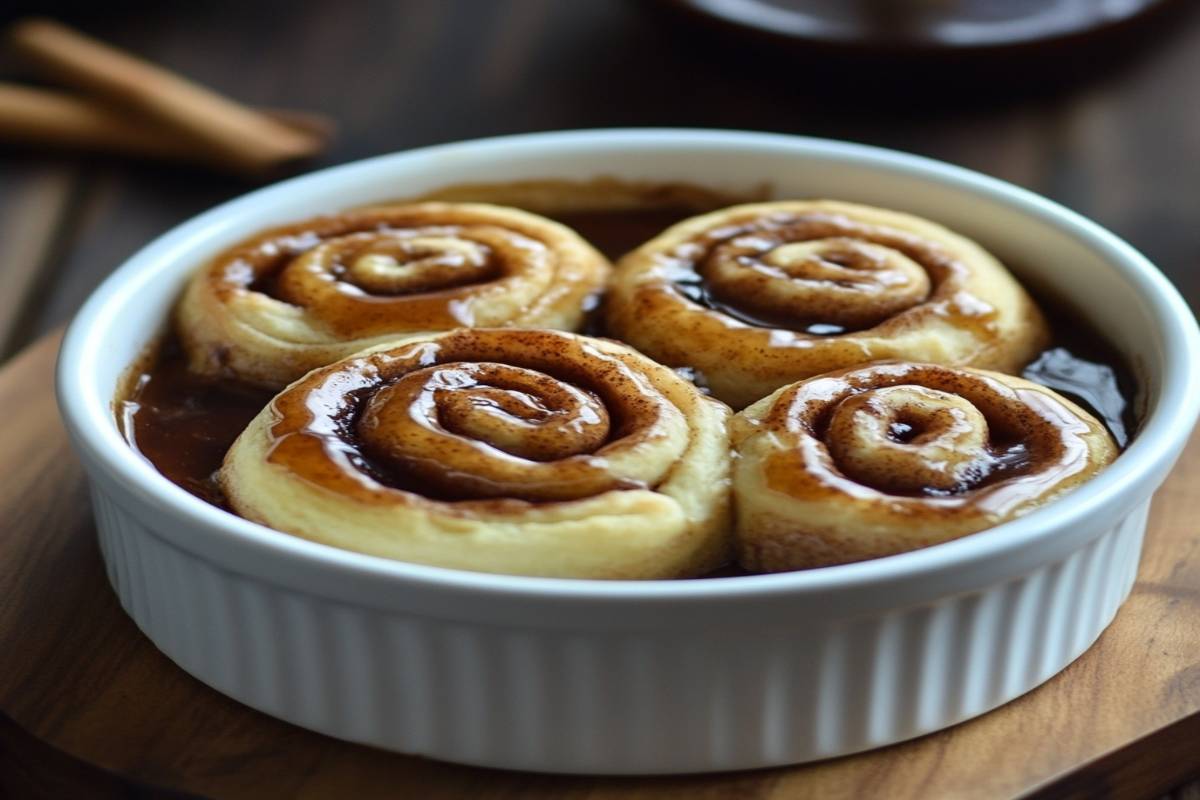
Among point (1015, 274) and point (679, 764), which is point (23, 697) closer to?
point (679, 764)

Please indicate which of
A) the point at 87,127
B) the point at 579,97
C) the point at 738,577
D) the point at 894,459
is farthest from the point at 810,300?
the point at 87,127

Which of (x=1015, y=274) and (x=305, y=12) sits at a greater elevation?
(x=1015, y=274)

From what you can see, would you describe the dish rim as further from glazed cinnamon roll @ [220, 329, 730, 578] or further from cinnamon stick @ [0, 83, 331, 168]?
cinnamon stick @ [0, 83, 331, 168]

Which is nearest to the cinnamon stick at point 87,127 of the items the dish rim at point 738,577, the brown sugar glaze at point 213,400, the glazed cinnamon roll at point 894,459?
the dish rim at point 738,577

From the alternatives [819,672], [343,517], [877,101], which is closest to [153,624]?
[343,517]

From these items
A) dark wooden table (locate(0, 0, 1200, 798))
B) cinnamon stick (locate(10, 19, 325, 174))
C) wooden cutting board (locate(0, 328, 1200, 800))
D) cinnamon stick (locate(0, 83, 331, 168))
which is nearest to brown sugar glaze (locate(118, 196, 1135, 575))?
wooden cutting board (locate(0, 328, 1200, 800))

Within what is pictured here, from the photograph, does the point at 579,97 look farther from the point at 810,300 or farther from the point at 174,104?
the point at 810,300
